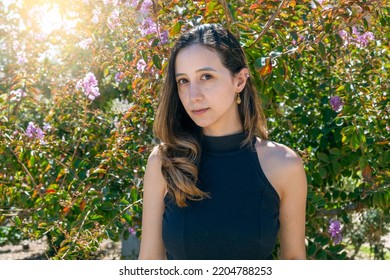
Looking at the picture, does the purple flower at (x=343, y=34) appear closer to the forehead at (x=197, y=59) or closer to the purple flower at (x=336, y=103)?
the purple flower at (x=336, y=103)

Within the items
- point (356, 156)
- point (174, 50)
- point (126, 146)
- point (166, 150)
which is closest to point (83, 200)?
point (126, 146)

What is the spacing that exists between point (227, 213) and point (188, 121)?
0.42 m

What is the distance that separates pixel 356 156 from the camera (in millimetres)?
2766

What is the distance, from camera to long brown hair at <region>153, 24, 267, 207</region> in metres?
1.97

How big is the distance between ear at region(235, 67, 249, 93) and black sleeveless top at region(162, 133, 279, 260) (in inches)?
6.4

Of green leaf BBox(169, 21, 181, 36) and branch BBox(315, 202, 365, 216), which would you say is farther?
branch BBox(315, 202, 365, 216)

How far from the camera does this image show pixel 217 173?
2000mm

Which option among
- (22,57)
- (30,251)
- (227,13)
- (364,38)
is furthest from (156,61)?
(30,251)

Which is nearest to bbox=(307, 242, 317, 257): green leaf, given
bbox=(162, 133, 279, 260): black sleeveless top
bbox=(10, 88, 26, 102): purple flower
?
bbox=(162, 133, 279, 260): black sleeveless top

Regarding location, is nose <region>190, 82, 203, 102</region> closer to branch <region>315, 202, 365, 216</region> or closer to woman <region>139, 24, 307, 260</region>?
woman <region>139, 24, 307, 260</region>

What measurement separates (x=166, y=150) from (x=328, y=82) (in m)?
1.34

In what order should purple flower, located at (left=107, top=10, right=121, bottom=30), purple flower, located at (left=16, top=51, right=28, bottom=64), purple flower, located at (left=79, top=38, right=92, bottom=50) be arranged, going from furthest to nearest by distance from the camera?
purple flower, located at (left=16, top=51, right=28, bottom=64)
purple flower, located at (left=79, top=38, right=92, bottom=50)
purple flower, located at (left=107, top=10, right=121, bottom=30)

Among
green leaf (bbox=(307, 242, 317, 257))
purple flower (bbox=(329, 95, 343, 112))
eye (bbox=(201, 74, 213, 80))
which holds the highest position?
eye (bbox=(201, 74, 213, 80))

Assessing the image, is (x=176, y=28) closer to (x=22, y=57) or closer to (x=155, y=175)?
(x=155, y=175)
